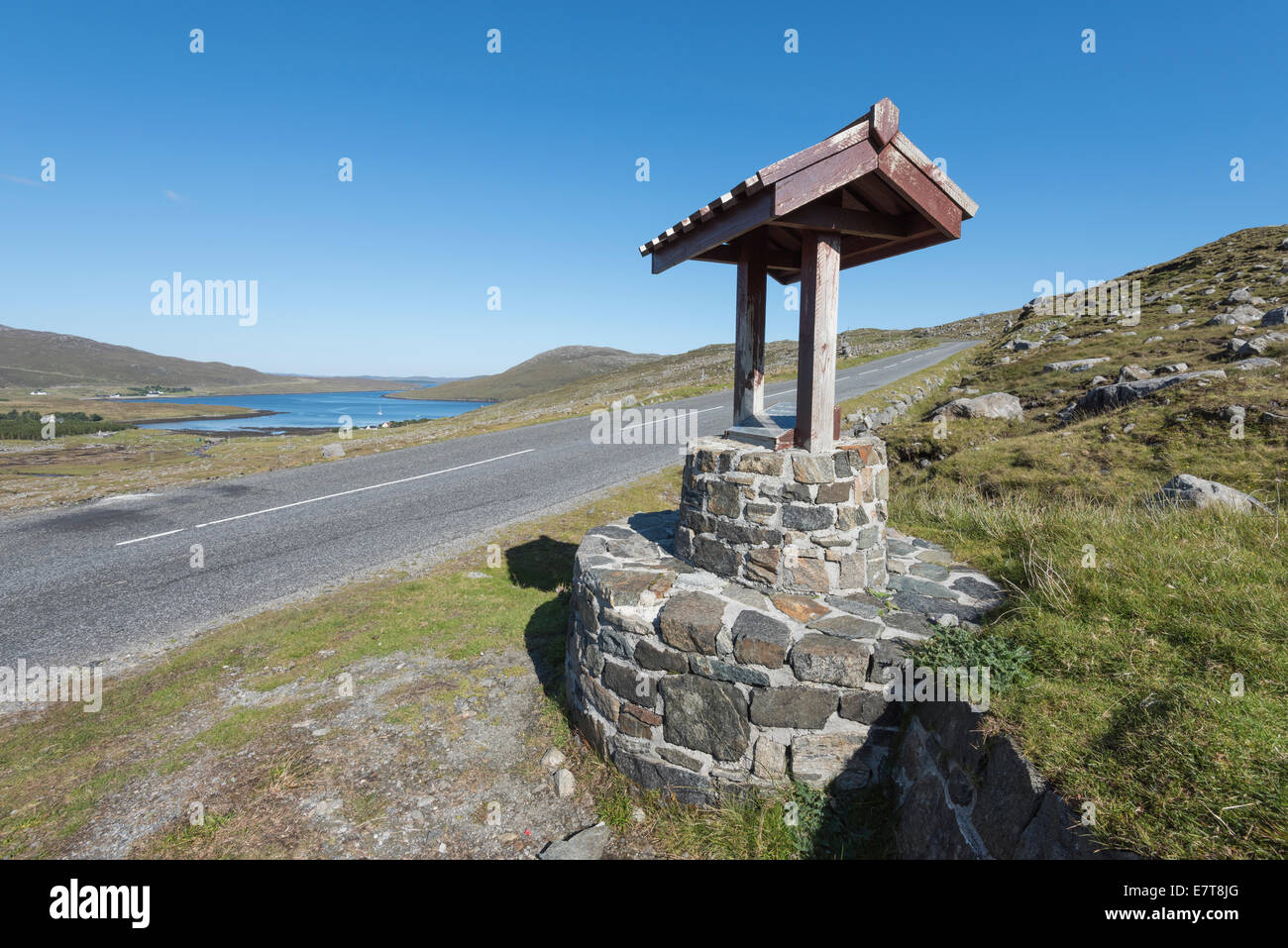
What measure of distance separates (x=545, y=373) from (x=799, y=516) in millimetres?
178902

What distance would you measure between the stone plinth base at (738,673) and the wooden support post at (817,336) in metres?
1.55

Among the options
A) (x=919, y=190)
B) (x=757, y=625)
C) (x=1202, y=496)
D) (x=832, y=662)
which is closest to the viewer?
(x=832, y=662)

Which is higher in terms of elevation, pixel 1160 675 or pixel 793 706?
pixel 1160 675

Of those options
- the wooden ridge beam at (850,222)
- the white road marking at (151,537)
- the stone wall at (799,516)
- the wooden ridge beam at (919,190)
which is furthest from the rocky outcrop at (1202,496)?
the white road marking at (151,537)

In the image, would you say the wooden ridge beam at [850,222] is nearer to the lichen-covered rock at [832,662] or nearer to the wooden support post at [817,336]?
the wooden support post at [817,336]

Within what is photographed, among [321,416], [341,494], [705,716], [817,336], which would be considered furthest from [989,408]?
[321,416]

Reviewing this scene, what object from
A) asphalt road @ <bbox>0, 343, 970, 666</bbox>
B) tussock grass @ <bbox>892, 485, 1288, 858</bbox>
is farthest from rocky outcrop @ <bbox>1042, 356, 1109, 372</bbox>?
tussock grass @ <bbox>892, 485, 1288, 858</bbox>

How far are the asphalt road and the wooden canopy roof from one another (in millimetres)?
5824

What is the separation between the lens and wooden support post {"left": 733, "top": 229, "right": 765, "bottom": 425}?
586cm

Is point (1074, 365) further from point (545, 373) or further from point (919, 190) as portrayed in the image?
point (545, 373)

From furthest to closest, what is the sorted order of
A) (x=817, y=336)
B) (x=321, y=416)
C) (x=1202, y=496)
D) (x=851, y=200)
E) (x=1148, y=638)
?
(x=321, y=416) → (x=1202, y=496) → (x=851, y=200) → (x=817, y=336) → (x=1148, y=638)

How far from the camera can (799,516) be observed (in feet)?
15.9

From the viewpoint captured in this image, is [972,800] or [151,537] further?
[151,537]
